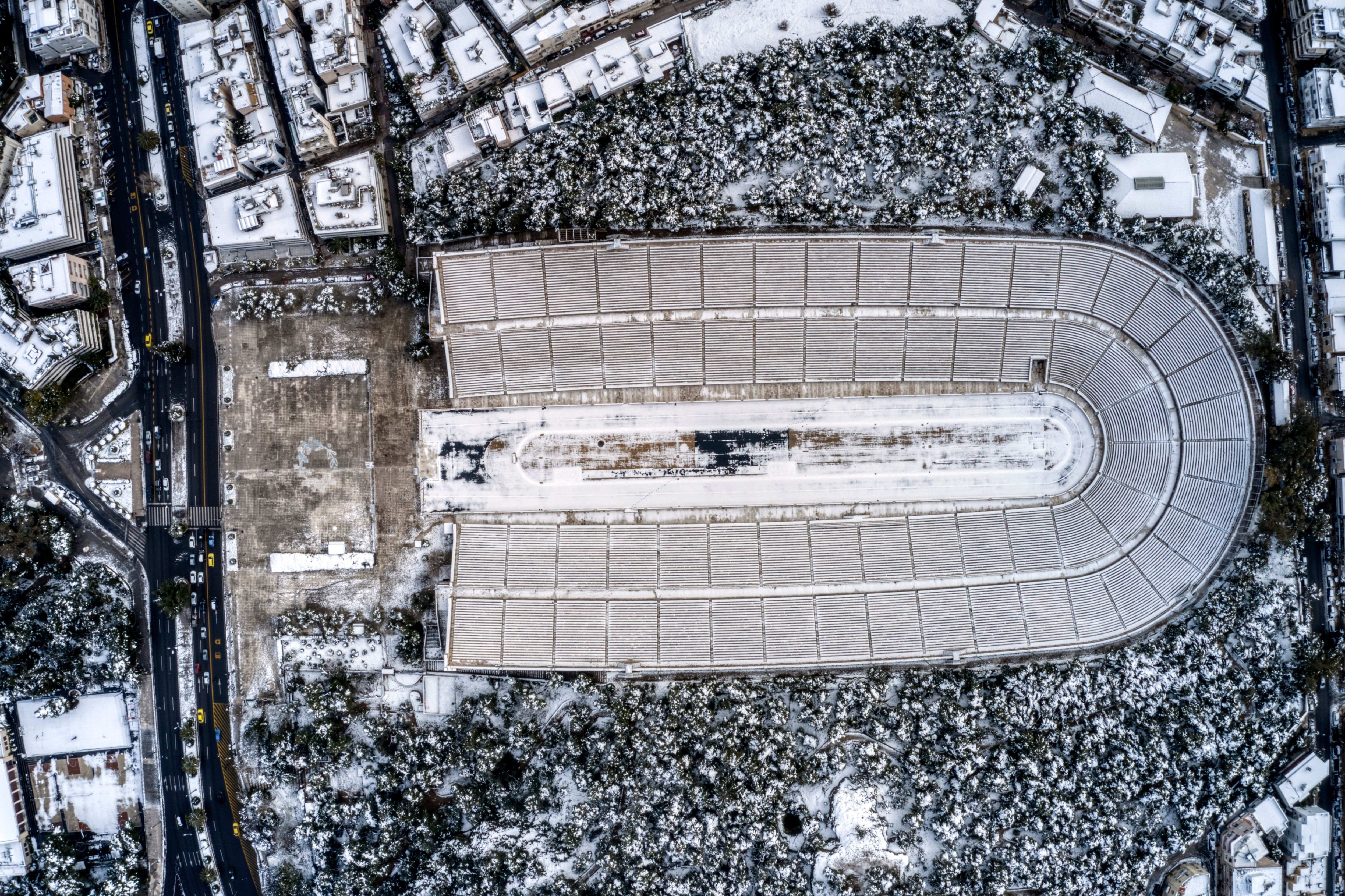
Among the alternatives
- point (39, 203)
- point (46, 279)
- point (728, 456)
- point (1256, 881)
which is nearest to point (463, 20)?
point (39, 203)

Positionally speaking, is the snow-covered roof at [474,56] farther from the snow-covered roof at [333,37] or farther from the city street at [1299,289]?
the city street at [1299,289]

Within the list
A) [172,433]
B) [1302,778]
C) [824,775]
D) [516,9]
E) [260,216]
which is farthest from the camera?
[172,433]

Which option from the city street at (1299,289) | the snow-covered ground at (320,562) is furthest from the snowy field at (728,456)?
the city street at (1299,289)

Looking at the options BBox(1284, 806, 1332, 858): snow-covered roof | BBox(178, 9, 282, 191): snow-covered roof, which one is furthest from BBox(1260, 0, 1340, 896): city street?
BBox(178, 9, 282, 191): snow-covered roof

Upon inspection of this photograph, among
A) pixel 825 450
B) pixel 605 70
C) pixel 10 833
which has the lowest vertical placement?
pixel 10 833

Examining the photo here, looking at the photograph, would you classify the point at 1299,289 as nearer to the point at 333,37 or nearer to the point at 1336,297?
the point at 1336,297
